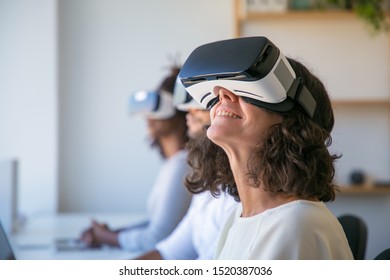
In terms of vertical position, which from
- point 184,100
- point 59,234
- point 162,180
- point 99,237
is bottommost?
point 59,234

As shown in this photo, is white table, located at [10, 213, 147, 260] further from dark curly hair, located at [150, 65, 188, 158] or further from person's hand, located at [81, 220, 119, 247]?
dark curly hair, located at [150, 65, 188, 158]

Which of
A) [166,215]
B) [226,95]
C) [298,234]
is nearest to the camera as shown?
[298,234]

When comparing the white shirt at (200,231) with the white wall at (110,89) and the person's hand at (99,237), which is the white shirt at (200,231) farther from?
the white wall at (110,89)

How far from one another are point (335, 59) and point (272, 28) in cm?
35

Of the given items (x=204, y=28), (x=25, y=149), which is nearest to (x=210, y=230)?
(x=204, y=28)

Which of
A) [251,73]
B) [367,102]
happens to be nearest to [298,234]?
[251,73]

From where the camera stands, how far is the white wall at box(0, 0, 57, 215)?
5.93 ft

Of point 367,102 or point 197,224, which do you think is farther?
point 367,102

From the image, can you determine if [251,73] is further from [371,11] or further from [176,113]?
[371,11]

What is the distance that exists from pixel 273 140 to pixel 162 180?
134cm

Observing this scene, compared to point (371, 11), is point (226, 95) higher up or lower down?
higher up

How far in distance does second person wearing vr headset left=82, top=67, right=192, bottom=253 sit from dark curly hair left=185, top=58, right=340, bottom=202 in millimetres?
1025

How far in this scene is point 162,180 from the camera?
2287 millimetres

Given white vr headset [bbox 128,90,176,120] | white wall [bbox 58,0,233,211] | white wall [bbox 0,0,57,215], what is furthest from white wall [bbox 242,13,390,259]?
white wall [bbox 0,0,57,215]
